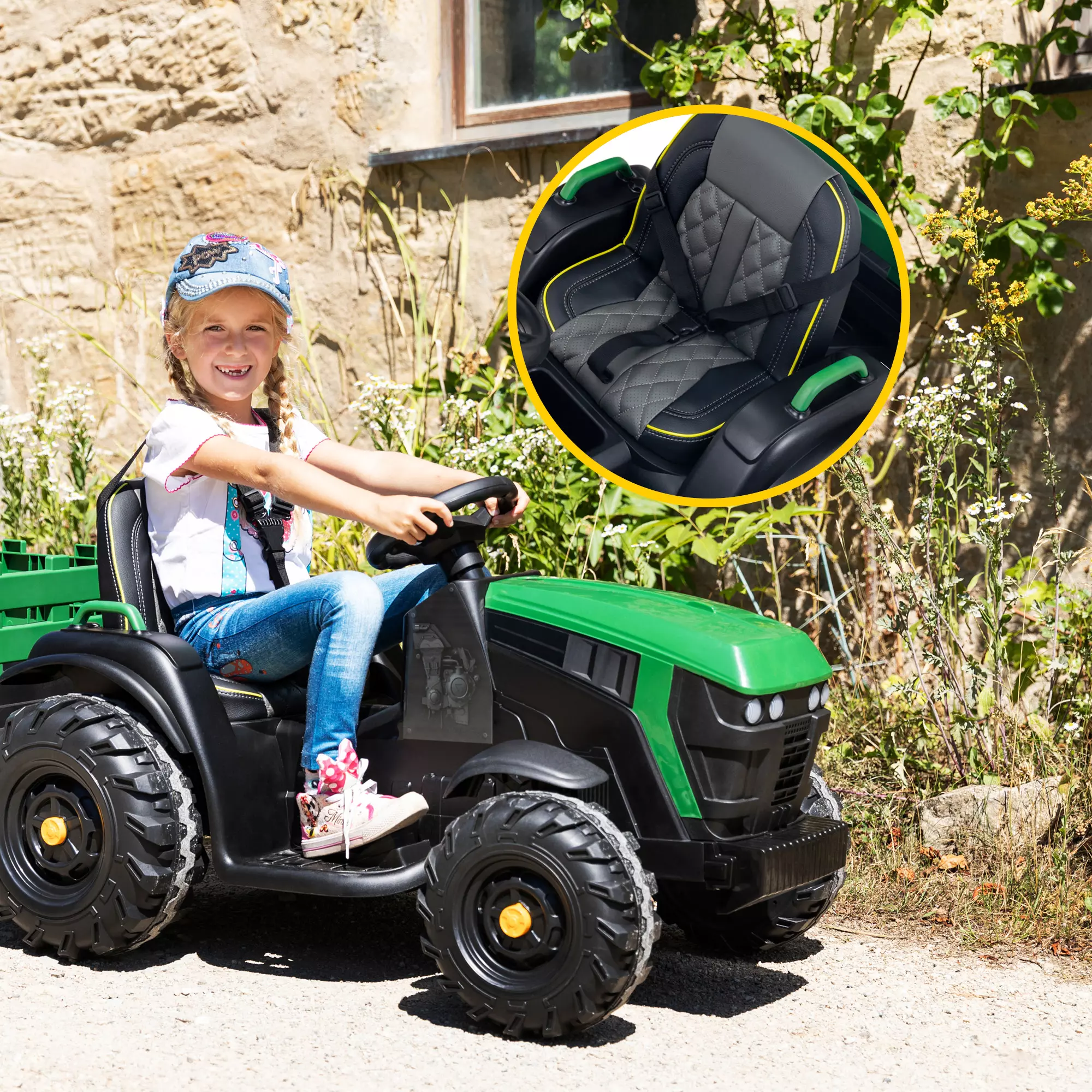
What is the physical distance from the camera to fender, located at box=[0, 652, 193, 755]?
122 inches

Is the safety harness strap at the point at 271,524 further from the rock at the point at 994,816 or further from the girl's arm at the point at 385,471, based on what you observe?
the rock at the point at 994,816

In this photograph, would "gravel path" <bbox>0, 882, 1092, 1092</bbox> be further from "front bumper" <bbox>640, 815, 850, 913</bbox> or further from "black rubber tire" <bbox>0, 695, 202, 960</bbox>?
"front bumper" <bbox>640, 815, 850, 913</bbox>

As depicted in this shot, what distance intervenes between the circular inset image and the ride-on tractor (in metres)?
0.82

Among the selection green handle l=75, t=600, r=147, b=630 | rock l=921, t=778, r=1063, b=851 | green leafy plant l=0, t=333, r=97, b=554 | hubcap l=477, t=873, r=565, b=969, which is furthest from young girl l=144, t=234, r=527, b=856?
green leafy plant l=0, t=333, r=97, b=554

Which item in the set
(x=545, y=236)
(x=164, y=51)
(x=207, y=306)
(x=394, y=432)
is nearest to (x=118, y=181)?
(x=164, y=51)

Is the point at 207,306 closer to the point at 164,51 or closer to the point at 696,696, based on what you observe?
the point at 696,696

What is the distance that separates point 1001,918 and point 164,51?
507 centimetres

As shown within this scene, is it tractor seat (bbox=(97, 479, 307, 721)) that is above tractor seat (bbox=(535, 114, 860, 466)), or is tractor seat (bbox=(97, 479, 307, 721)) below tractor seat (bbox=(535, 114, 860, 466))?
below

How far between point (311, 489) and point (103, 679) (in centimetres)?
70

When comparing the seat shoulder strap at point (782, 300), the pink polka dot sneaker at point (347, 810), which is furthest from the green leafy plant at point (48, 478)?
the pink polka dot sneaker at point (347, 810)

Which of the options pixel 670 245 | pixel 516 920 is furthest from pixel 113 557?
pixel 670 245

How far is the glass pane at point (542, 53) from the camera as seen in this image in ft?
18.2

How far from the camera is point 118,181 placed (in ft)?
21.5

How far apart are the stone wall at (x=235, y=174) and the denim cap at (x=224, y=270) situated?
244cm
